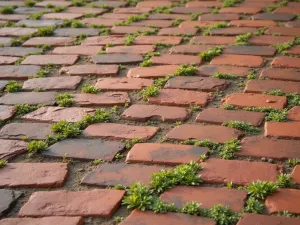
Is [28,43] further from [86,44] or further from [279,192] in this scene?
[279,192]

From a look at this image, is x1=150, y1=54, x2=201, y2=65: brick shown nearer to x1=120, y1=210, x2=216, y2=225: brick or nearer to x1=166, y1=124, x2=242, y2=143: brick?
x1=166, y1=124, x2=242, y2=143: brick

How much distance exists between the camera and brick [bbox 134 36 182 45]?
3.52 metres

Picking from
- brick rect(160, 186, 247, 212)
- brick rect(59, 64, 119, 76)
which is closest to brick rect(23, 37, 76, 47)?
brick rect(59, 64, 119, 76)

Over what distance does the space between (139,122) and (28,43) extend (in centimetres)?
139

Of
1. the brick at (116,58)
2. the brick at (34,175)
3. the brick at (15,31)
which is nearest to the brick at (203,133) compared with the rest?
the brick at (34,175)

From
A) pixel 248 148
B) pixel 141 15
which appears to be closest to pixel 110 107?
pixel 248 148

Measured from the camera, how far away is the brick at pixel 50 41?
3.62 m

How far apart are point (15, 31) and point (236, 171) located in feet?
7.51

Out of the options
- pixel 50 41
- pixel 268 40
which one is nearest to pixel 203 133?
pixel 268 40

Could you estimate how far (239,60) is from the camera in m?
3.17

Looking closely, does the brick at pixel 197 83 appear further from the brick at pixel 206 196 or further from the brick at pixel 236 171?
the brick at pixel 206 196

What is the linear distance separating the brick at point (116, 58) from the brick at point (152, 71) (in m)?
0.13

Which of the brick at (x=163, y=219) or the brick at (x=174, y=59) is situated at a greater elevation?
the brick at (x=174, y=59)

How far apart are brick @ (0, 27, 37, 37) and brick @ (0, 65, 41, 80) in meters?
0.64
